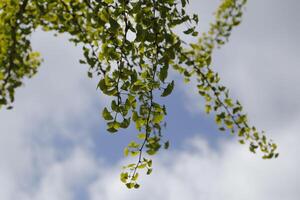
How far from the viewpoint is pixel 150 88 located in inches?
94.1

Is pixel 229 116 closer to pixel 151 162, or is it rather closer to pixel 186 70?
pixel 186 70

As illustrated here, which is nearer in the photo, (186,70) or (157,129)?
(157,129)

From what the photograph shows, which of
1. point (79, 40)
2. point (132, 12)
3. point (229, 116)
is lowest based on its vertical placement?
point (132, 12)

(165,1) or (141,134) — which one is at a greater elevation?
(165,1)

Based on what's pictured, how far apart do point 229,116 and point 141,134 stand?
183 cm

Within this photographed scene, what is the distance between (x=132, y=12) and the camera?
7.78ft

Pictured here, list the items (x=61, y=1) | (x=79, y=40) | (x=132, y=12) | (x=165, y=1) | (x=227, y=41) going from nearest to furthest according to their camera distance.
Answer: (x=132, y=12) → (x=165, y=1) → (x=61, y=1) → (x=79, y=40) → (x=227, y=41)

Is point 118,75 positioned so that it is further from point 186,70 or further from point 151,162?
point 186,70

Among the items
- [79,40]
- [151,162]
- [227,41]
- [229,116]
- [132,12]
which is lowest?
[151,162]

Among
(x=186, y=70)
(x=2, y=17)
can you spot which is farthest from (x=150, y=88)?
(x=2, y=17)

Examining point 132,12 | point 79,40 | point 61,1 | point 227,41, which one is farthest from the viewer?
point 227,41

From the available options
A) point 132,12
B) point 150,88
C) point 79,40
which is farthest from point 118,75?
point 79,40

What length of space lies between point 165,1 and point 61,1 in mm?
1754

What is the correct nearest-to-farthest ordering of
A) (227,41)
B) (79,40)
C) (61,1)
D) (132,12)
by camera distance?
1. (132,12)
2. (61,1)
3. (79,40)
4. (227,41)
